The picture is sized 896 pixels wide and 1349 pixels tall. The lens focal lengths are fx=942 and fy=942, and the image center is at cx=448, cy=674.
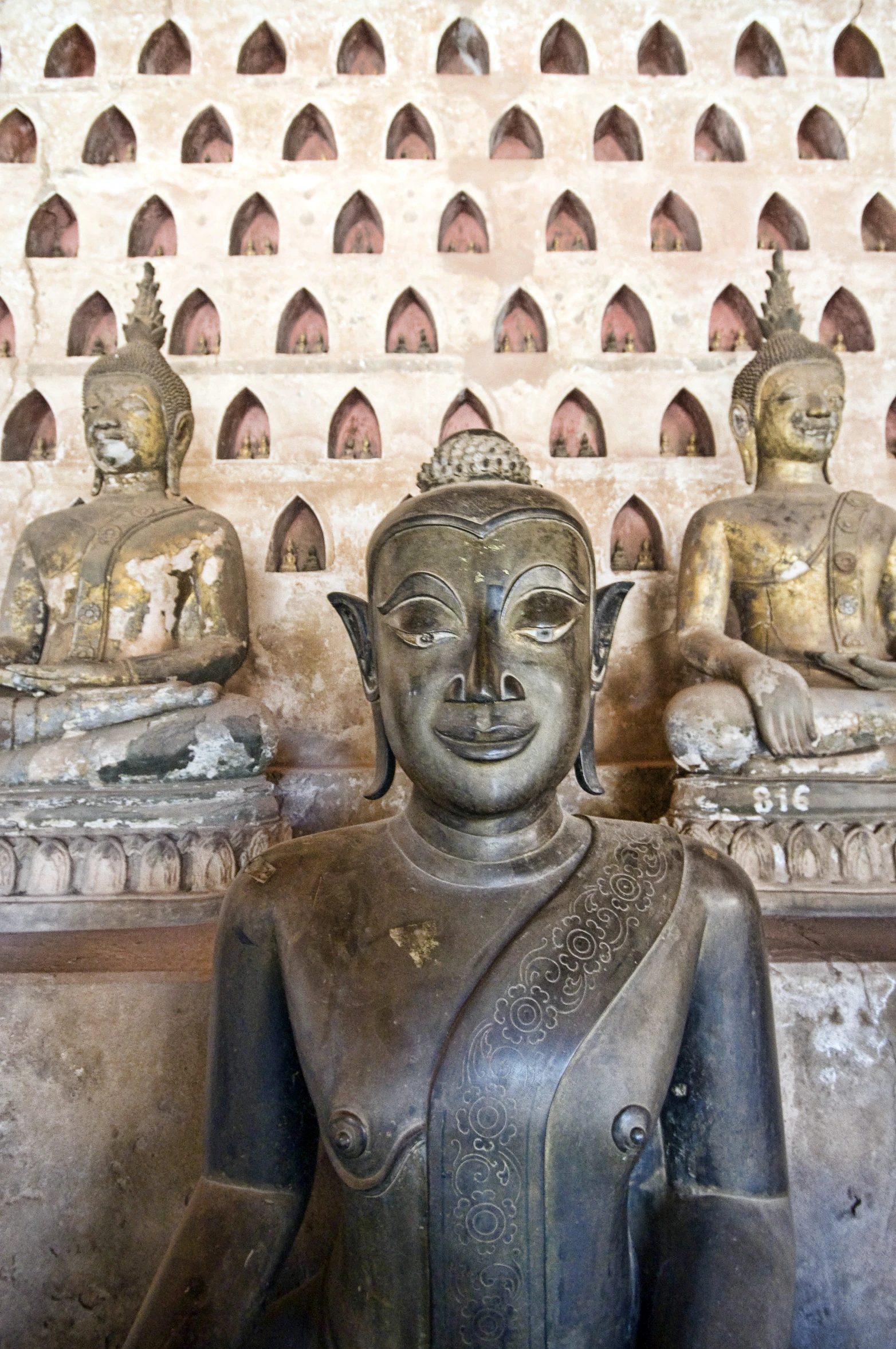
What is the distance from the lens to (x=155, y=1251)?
1.87 metres

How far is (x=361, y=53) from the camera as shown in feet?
15.5

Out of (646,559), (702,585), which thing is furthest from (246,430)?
(702,585)

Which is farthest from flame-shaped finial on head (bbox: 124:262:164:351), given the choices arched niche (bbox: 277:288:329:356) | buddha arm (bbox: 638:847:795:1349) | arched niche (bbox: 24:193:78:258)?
buddha arm (bbox: 638:847:795:1349)

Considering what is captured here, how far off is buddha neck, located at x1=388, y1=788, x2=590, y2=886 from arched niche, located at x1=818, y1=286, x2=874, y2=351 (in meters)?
3.97

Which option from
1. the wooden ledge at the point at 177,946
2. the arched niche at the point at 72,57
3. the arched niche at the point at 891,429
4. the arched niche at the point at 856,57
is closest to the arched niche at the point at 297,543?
the wooden ledge at the point at 177,946

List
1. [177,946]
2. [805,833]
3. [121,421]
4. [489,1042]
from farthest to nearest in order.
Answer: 1. [121,421]
2. [805,833]
3. [177,946]
4. [489,1042]

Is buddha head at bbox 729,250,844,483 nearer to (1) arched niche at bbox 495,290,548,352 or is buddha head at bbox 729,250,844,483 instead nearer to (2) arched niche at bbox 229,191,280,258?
(1) arched niche at bbox 495,290,548,352

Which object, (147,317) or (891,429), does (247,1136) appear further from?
(891,429)

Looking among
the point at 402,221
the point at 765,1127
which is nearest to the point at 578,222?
the point at 402,221

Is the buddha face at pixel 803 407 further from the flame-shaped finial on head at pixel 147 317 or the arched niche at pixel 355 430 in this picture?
the flame-shaped finial on head at pixel 147 317

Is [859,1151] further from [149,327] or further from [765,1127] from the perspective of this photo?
[149,327]

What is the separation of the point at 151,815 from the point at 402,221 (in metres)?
3.19

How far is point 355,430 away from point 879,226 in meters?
2.76

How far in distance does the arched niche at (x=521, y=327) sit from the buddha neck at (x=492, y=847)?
3.47m
